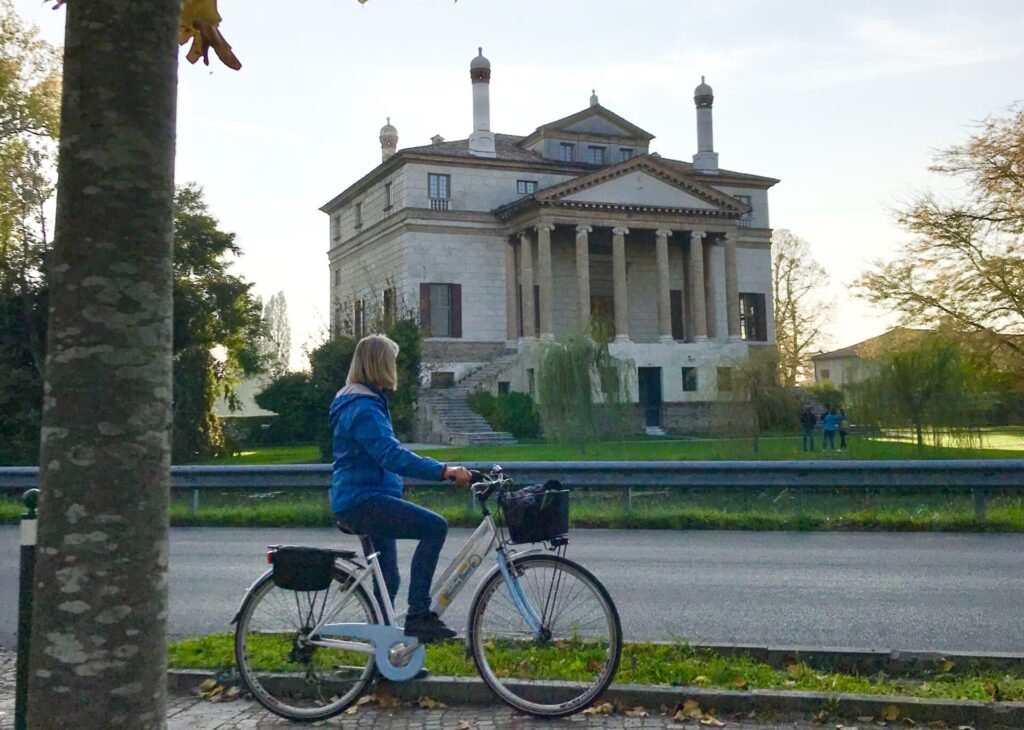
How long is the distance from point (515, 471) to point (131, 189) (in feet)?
37.9

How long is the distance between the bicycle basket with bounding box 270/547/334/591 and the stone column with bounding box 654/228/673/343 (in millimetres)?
45115

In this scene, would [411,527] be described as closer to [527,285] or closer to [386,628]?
[386,628]

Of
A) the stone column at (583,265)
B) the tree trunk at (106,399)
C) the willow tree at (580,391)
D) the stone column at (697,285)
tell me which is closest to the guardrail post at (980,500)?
the tree trunk at (106,399)

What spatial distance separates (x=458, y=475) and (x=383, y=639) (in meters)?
0.97

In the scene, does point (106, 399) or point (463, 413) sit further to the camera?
point (463, 413)

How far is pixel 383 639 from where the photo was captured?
538 centimetres

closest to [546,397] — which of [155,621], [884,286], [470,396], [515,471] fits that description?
[470,396]

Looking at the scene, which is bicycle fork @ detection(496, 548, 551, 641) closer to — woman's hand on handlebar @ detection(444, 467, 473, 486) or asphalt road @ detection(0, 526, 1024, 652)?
woman's hand on handlebar @ detection(444, 467, 473, 486)

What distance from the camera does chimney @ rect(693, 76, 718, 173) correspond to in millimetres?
57469

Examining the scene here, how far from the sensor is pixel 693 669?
573 centimetres

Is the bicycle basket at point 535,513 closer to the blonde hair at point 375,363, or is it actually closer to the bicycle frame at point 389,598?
the bicycle frame at point 389,598

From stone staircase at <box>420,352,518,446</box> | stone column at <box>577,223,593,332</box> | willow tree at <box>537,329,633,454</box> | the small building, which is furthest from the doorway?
willow tree at <box>537,329,633,454</box>

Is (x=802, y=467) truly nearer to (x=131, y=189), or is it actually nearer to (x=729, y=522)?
(x=729, y=522)

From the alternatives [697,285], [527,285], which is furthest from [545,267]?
[697,285]
